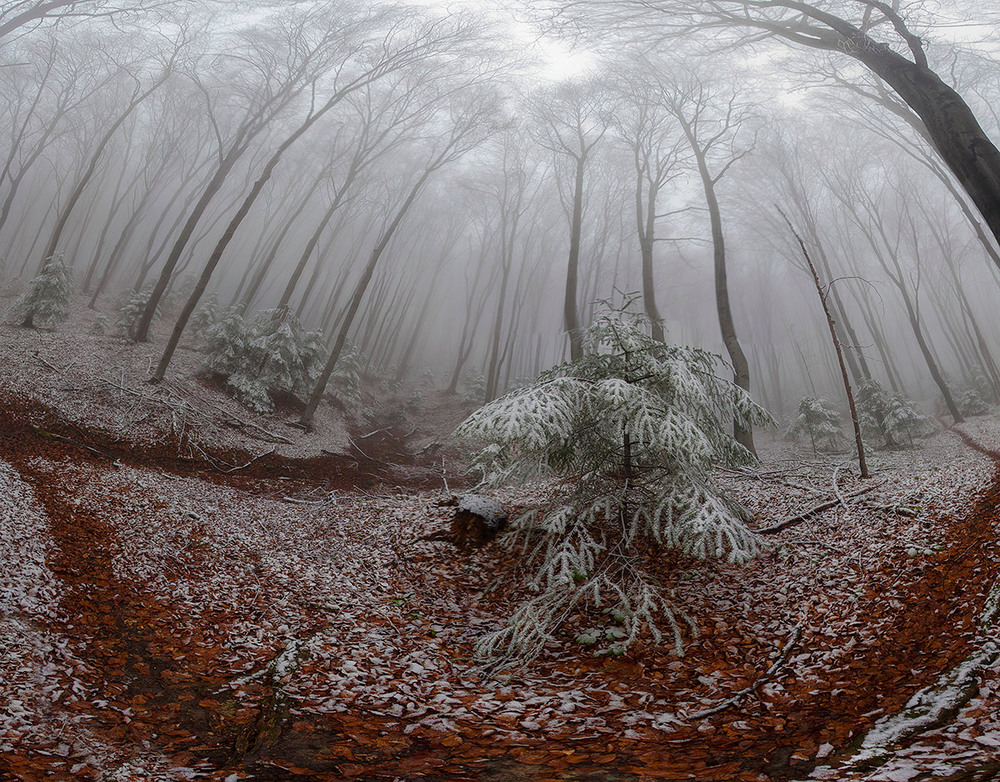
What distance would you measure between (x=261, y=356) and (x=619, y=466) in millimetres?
14776

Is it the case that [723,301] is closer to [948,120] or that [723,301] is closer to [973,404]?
[948,120]

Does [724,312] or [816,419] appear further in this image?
[816,419]

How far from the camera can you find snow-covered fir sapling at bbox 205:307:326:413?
15.7 meters

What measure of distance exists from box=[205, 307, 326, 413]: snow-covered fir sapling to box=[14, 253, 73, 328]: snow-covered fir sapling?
462 cm

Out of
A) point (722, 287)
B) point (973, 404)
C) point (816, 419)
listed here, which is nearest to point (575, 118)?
point (722, 287)

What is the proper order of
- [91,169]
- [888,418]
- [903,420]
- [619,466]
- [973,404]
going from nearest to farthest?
[619,466] → [903,420] → [888,418] → [91,169] → [973,404]

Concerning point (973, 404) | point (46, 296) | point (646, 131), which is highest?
point (646, 131)

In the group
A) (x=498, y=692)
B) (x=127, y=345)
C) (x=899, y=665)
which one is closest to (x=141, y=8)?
(x=127, y=345)

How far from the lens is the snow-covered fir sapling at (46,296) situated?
48.8 ft

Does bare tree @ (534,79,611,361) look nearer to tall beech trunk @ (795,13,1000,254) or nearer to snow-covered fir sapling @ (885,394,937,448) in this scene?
tall beech trunk @ (795,13,1000,254)

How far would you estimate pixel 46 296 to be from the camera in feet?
49.4

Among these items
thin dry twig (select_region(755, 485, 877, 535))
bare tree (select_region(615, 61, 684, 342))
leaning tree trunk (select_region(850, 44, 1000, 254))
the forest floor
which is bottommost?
the forest floor

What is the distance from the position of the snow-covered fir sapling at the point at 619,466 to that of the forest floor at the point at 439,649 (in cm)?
40

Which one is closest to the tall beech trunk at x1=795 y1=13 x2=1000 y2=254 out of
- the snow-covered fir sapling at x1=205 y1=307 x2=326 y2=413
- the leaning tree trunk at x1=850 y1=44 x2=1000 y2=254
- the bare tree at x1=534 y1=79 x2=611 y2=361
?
the leaning tree trunk at x1=850 y1=44 x2=1000 y2=254
